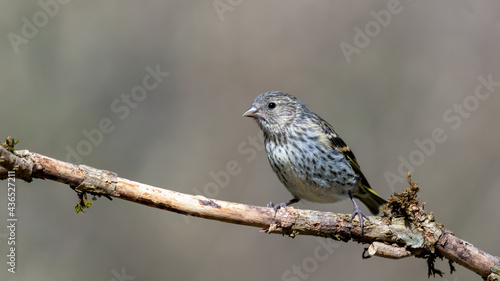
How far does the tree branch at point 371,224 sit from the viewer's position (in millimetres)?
3594

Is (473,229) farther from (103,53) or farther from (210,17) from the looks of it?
(103,53)

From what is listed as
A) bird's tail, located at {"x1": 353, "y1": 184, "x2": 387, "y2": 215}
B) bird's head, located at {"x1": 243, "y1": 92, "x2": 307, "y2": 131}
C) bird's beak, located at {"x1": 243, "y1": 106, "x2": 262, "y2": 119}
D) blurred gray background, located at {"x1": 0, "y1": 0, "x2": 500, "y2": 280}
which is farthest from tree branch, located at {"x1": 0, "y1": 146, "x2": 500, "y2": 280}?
blurred gray background, located at {"x1": 0, "y1": 0, "x2": 500, "y2": 280}

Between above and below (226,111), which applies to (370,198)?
below

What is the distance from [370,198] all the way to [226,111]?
2.61m

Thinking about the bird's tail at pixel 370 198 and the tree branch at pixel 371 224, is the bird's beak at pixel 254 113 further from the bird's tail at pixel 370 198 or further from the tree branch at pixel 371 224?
the tree branch at pixel 371 224

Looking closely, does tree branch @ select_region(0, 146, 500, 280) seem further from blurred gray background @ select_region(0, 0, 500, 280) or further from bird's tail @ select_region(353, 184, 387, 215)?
blurred gray background @ select_region(0, 0, 500, 280)

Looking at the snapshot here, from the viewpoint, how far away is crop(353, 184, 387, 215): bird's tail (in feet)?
17.1

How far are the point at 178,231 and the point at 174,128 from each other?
1465 mm

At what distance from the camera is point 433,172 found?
6824 mm

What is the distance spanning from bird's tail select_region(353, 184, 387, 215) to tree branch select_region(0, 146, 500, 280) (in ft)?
3.72

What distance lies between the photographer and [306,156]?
4.84 m

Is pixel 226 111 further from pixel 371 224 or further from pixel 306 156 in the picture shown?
pixel 371 224

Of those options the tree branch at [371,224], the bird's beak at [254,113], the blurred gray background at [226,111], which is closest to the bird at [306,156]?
the bird's beak at [254,113]

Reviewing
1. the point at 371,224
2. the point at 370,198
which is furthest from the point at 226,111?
the point at 371,224
